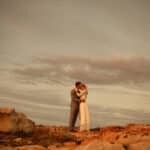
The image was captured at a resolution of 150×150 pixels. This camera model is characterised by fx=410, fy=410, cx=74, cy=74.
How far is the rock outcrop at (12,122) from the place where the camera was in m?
19.0

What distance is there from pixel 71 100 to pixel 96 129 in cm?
271

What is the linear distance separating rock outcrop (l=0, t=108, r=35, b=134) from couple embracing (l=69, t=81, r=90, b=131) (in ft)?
14.2

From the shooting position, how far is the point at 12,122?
19.2m

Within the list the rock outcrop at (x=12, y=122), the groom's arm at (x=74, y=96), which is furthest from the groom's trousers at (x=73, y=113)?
the rock outcrop at (x=12, y=122)

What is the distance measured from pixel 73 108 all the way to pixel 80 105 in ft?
2.60

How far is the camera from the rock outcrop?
19.0 meters

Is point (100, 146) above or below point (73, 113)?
below

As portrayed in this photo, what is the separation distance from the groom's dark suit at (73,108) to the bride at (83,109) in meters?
0.44

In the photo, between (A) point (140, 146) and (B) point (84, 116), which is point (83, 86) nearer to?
(B) point (84, 116)

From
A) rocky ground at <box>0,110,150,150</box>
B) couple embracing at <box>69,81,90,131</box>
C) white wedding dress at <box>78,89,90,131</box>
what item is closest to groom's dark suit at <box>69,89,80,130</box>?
couple embracing at <box>69,81,90,131</box>

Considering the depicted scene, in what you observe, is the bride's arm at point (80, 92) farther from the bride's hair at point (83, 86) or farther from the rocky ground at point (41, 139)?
the rocky ground at point (41, 139)

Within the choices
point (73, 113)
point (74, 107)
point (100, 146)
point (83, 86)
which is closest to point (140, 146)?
point (100, 146)

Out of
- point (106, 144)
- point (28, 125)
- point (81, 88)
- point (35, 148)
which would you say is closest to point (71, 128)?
point (81, 88)

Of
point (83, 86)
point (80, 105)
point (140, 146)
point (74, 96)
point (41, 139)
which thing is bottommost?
point (140, 146)
